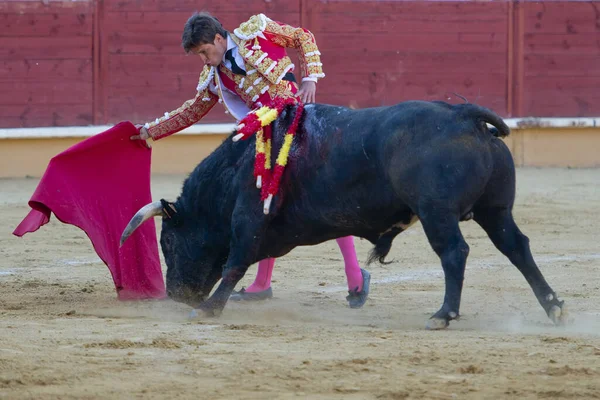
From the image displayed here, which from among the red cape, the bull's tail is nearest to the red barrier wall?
the red cape

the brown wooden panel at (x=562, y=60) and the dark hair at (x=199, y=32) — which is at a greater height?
the dark hair at (x=199, y=32)

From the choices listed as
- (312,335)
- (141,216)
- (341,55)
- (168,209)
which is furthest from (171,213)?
(341,55)

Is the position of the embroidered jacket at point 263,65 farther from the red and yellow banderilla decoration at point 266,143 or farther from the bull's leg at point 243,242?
the bull's leg at point 243,242

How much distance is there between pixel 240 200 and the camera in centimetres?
434

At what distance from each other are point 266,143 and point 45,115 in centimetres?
544

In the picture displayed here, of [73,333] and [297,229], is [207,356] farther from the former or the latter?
[297,229]

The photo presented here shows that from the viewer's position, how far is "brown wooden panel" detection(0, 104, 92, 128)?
9.27 m

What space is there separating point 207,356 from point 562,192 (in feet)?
18.9

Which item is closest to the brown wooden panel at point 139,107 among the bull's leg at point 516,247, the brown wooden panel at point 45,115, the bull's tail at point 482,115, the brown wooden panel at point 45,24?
the brown wooden panel at point 45,115

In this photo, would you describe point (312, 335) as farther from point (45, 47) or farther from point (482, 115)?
point (45, 47)

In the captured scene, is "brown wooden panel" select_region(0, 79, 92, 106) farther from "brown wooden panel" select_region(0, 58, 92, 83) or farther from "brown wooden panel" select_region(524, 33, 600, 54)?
"brown wooden panel" select_region(524, 33, 600, 54)

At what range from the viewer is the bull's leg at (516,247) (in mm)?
4066

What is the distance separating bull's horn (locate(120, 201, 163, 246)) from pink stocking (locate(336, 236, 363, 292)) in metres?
0.76

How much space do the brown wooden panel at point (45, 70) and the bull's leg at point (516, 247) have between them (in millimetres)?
5966
